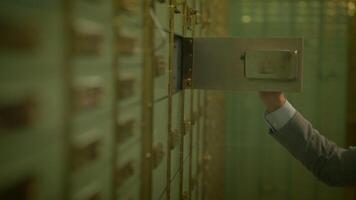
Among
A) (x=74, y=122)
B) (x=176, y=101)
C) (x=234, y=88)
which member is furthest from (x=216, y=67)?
(x=74, y=122)

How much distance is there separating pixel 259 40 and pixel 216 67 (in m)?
0.18

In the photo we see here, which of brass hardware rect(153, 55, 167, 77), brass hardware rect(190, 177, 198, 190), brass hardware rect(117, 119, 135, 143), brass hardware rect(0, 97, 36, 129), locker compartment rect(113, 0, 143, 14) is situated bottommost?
brass hardware rect(190, 177, 198, 190)

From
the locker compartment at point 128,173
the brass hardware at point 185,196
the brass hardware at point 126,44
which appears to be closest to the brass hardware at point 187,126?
the brass hardware at point 185,196

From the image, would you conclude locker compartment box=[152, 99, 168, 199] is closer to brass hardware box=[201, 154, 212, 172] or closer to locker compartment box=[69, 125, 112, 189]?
locker compartment box=[69, 125, 112, 189]

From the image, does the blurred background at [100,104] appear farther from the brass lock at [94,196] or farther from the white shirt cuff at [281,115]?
the white shirt cuff at [281,115]

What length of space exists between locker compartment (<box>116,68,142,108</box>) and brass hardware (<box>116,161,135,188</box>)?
0.16 metres

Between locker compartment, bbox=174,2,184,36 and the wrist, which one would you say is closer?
locker compartment, bbox=174,2,184,36

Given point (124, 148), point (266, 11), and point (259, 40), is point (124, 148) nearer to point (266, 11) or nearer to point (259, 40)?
point (259, 40)

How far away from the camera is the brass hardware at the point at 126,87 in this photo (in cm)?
108

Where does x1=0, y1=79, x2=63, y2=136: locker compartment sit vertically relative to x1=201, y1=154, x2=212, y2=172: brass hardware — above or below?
above

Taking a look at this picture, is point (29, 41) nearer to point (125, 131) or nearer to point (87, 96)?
point (87, 96)

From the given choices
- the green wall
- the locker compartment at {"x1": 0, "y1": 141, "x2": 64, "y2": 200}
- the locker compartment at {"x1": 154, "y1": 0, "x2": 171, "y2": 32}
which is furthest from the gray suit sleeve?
the green wall

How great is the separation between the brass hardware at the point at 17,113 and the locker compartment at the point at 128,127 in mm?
395

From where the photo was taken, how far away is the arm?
193cm
